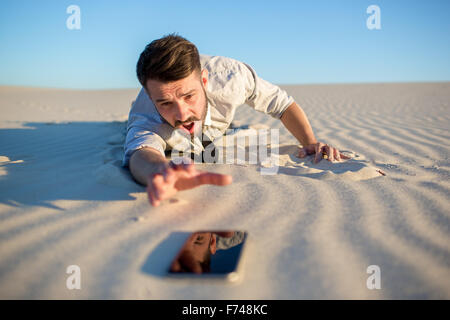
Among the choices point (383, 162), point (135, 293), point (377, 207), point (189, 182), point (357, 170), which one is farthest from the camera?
point (383, 162)

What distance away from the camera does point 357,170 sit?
2057 mm

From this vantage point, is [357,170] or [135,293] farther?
[357,170]

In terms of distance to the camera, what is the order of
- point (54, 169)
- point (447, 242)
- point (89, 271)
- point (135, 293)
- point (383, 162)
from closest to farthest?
point (135, 293) < point (89, 271) < point (447, 242) < point (54, 169) < point (383, 162)

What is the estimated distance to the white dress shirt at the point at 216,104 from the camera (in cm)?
221

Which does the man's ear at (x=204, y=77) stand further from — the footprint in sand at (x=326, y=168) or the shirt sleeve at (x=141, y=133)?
the footprint in sand at (x=326, y=168)

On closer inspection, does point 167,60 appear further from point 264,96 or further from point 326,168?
point 326,168

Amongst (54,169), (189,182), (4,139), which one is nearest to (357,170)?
(189,182)

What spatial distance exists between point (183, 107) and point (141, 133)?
365 millimetres

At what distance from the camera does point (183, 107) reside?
1975 mm

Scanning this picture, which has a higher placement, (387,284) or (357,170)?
(357,170)

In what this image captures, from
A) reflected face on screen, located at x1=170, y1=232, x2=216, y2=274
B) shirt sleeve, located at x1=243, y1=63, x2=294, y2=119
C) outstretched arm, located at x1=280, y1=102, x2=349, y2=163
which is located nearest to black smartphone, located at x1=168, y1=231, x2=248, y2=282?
reflected face on screen, located at x1=170, y1=232, x2=216, y2=274

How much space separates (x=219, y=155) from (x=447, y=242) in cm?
162

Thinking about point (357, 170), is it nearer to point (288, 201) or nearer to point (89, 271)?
point (288, 201)

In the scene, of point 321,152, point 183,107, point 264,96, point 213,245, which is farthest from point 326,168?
point 213,245
